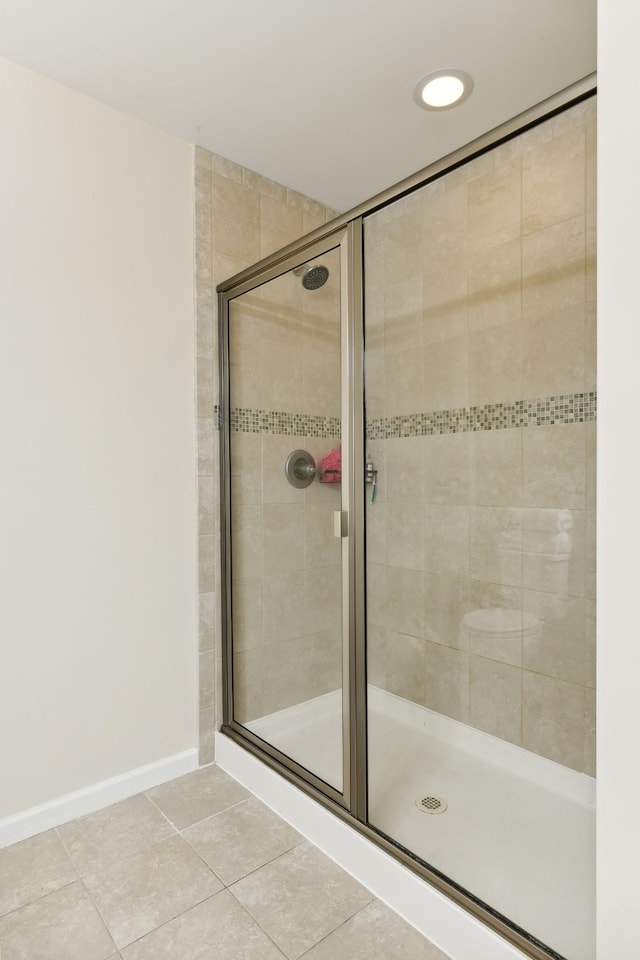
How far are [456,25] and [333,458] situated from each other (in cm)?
128

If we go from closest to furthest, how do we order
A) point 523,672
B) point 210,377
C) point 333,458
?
point 333,458
point 523,672
point 210,377

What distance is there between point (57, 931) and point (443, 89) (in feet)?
8.74

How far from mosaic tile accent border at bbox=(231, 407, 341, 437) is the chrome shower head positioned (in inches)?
16.6

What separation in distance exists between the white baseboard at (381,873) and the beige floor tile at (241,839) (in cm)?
5

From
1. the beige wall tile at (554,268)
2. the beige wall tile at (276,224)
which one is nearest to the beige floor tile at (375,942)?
the beige wall tile at (554,268)

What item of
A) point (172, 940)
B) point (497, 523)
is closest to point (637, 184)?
point (497, 523)

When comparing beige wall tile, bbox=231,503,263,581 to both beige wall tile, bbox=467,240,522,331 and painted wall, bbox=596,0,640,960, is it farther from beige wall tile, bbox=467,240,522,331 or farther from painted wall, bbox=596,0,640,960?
painted wall, bbox=596,0,640,960

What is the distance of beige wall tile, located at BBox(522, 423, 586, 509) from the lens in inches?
71.7

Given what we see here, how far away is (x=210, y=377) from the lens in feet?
6.93

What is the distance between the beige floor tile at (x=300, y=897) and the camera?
133 cm

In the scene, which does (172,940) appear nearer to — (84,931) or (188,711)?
(84,931)

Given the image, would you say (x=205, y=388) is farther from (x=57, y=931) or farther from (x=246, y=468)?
(x=57, y=931)

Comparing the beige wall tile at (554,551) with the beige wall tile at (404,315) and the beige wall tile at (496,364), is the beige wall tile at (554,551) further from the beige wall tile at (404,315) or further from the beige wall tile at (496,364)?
the beige wall tile at (404,315)

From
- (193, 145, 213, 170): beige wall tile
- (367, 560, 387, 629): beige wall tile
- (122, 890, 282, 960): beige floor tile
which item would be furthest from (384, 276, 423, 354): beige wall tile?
(122, 890, 282, 960): beige floor tile
